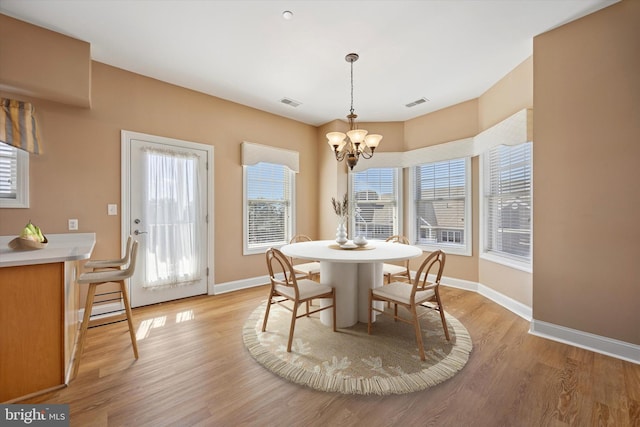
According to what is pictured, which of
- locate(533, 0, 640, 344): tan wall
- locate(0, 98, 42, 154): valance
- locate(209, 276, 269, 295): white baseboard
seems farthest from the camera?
locate(209, 276, 269, 295): white baseboard

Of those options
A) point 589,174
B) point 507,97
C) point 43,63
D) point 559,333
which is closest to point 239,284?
point 43,63

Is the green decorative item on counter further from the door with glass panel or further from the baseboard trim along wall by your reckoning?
the baseboard trim along wall

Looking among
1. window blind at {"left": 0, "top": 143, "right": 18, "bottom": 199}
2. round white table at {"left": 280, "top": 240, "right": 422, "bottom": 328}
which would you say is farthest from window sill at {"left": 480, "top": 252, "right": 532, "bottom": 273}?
window blind at {"left": 0, "top": 143, "right": 18, "bottom": 199}

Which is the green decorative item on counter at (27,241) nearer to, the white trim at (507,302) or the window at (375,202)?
the window at (375,202)

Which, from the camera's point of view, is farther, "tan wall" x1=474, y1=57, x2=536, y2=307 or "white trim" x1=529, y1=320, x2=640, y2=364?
"tan wall" x1=474, y1=57, x2=536, y2=307

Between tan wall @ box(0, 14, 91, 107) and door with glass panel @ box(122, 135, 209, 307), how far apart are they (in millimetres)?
694

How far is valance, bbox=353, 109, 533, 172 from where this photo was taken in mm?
2875

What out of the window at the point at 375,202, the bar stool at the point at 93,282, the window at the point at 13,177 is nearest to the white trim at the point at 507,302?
the window at the point at 375,202

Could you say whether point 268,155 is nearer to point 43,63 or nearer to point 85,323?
point 43,63

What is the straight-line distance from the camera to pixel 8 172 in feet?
8.14

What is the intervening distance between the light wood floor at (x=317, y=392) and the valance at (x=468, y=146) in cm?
210

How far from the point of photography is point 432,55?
9.23 feet

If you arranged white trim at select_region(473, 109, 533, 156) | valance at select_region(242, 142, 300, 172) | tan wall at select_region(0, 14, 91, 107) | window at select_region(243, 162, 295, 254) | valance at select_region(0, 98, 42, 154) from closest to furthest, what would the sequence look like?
tan wall at select_region(0, 14, 91, 107) → valance at select_region(0, 98, 42, 154) → white trim at select_region(473, 109, 533, 156) → valance at select_region(242, 142, 300, 172) → window at select_region(243, 162, 295, 254)

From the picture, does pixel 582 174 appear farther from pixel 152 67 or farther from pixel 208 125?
pixel 152 67
